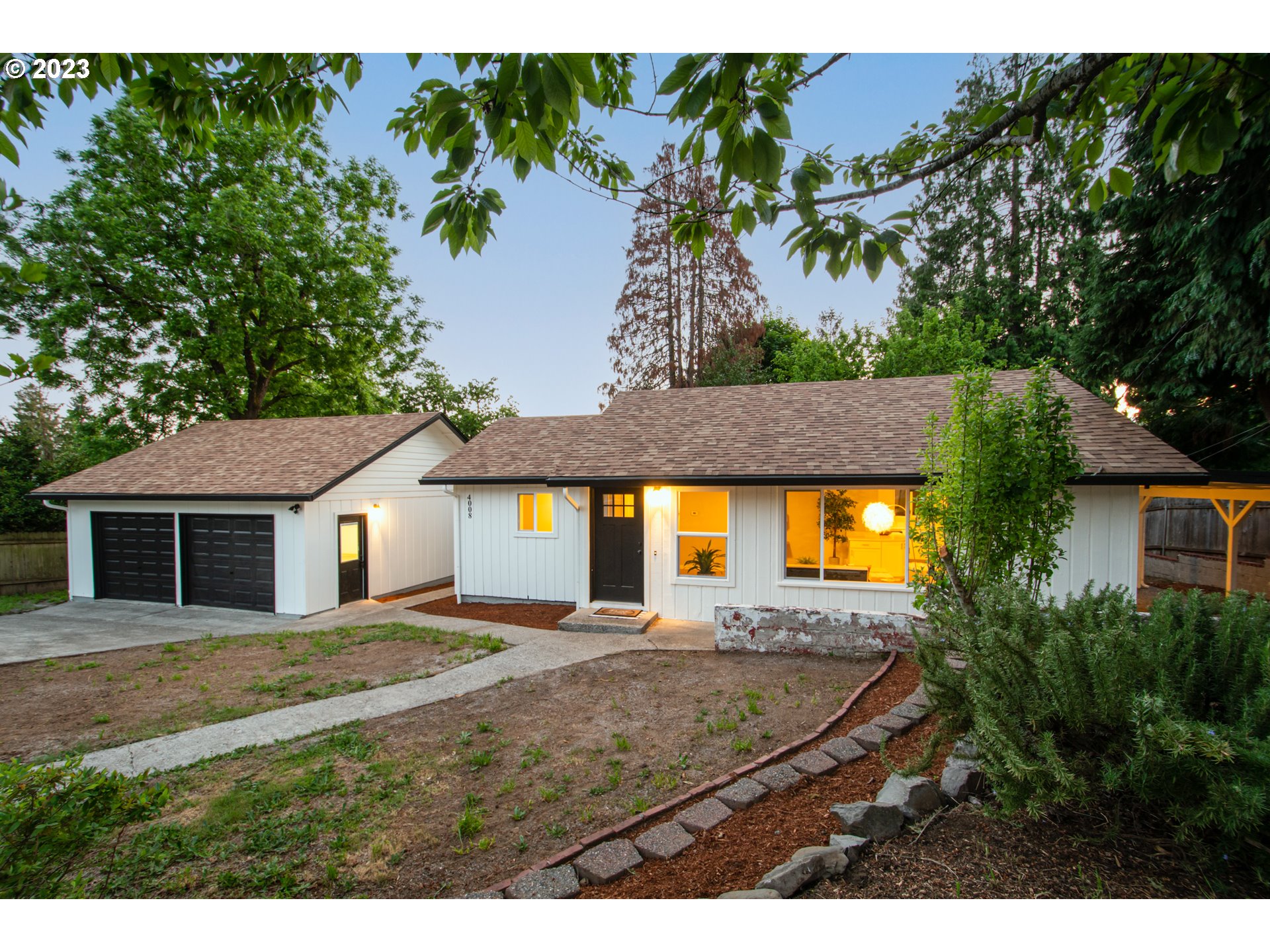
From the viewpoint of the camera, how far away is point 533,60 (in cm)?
159

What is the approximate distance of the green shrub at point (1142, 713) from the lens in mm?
1958

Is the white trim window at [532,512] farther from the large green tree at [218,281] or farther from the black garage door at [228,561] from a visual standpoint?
the large green tree at [218,281]

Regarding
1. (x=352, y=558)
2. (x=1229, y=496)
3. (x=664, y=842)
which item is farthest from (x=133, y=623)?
(x=1229, y=496)

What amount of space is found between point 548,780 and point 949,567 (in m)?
3.47

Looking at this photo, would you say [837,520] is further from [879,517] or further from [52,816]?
[52,816]

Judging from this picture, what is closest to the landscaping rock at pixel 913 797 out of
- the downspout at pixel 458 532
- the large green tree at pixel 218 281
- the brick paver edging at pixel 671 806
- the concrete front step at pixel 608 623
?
the brick paver edging at pixel 671 806

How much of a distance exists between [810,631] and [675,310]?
15731mm

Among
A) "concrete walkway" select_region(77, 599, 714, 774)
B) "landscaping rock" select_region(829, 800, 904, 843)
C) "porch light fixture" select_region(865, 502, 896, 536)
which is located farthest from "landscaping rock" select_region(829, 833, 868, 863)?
"porch light fixture" select_region(865, 502, 896, 536)

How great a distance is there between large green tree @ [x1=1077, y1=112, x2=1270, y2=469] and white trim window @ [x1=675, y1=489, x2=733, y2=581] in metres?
8.42

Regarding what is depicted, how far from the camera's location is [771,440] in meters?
9.09

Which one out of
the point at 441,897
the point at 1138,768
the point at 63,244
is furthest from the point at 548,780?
the point at 63,244

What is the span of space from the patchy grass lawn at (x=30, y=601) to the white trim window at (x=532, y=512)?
32.6ft
